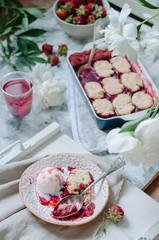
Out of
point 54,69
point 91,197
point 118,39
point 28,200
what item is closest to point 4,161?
point 28,200

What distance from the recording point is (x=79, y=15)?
1397 millimetres

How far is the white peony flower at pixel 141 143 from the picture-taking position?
51 centimetres

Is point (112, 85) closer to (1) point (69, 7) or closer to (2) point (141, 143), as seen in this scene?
(1) point (69, 7)

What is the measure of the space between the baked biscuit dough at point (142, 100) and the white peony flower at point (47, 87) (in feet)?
0.90

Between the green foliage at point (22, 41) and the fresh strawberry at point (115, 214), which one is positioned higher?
the fresh strawberry at point (115, 214)

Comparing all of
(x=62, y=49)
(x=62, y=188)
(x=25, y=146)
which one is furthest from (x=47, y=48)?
(x=62, y=188)

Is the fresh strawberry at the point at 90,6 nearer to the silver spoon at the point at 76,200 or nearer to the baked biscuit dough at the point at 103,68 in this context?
the baked biscuit dough at the point at 103,68

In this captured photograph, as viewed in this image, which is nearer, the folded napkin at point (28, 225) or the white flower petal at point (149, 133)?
the white flower petal at point (149, 133)

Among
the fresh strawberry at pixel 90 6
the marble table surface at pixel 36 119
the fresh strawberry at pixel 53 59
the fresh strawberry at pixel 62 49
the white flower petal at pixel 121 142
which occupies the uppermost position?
the white flower petal at pixel 121 142

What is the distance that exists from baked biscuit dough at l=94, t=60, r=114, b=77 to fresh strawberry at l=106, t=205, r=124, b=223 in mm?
585

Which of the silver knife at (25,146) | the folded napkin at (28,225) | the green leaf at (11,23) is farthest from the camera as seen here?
the green leaf at (11,23)

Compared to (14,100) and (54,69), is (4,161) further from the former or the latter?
(54,69)

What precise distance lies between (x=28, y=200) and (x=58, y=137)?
0.90ft

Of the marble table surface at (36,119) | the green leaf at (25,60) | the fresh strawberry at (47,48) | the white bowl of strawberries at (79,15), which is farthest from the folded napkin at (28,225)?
the white bowl of strawberries at (79,15)
